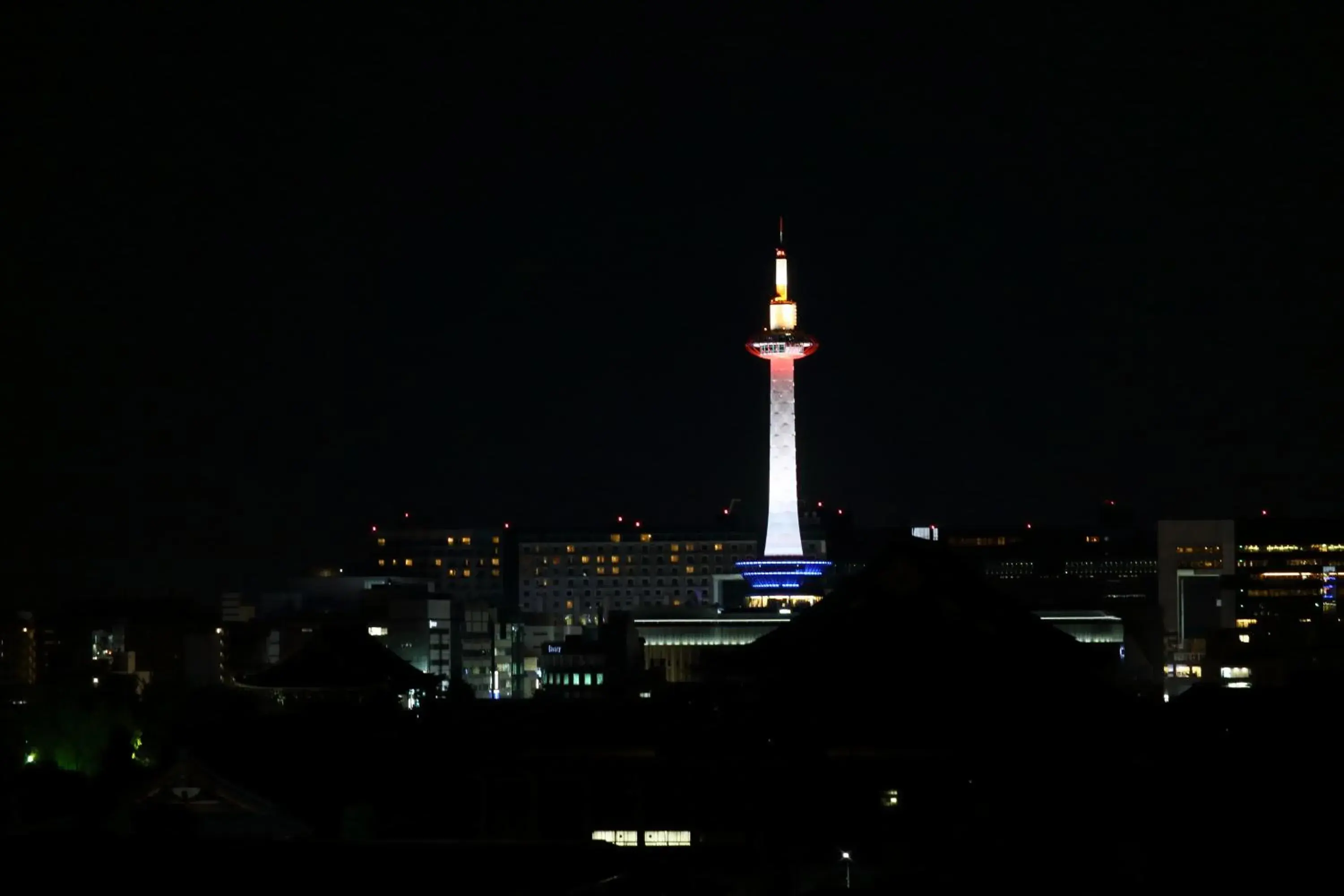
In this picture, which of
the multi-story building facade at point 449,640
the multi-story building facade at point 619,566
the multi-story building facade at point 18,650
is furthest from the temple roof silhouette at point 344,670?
the multi-story building facade at point 619,566

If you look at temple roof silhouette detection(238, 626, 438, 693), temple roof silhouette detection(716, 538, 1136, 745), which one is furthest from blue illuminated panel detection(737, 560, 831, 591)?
temple roof silhouette detection(716, 538, 1136, 745)

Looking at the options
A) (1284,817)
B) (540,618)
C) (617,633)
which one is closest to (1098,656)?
(1284,817)

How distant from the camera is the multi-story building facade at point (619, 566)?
185m

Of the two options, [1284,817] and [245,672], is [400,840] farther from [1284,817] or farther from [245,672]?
[245,672]

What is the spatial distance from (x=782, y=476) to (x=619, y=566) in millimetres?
39075

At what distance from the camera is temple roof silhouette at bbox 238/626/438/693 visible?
2168 inches

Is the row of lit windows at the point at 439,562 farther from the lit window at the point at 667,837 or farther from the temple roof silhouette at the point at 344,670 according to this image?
the lit window at the point at 667,837

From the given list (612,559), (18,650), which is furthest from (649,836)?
(612,559)

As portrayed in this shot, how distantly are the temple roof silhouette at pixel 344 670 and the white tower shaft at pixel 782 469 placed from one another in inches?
3354

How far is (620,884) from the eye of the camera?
486 inches

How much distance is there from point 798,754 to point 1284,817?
6.41 meters

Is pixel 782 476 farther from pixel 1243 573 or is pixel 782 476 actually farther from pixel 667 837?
pixel 667 837

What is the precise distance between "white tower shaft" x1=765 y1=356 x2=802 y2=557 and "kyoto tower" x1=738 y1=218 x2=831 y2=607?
0.03 meters

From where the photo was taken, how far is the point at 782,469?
151500mm
